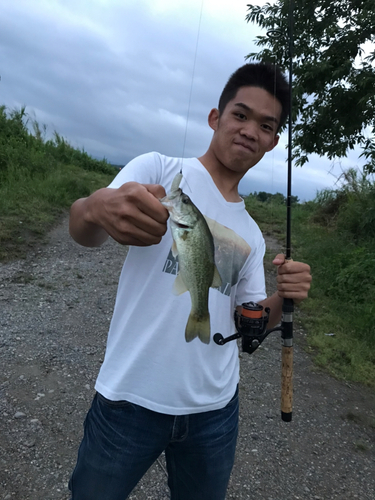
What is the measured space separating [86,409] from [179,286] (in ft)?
8.01

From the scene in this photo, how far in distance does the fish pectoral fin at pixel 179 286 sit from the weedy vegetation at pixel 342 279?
3698mm

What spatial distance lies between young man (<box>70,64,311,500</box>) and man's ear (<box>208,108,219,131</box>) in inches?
6.2

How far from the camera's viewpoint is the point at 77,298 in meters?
5.37

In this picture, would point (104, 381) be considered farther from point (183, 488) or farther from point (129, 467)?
point (183, 488)

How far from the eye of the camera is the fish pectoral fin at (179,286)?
1397 mm

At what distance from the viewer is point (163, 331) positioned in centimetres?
153

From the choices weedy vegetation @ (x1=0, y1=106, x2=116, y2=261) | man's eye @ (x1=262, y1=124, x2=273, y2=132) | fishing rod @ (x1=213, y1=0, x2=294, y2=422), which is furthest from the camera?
weedy vegetation @ (x1=0, y1=106, x2=116, y2=261)

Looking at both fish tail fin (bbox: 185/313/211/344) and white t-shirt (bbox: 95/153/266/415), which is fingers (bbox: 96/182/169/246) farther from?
fish tail fin (bbox: 185/313/211/344)

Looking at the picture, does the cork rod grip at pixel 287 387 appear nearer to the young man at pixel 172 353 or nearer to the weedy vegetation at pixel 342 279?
the young man at pixel 172 353

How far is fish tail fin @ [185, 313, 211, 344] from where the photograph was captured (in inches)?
54.0

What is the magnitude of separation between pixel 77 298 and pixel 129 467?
413 centimetres

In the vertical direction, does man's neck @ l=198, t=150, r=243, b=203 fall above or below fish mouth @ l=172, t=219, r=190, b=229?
above

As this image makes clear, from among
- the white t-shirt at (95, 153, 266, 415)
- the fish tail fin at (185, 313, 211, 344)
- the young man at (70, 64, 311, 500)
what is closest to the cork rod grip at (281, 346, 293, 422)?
the young man at (70, 64, 311, 500)

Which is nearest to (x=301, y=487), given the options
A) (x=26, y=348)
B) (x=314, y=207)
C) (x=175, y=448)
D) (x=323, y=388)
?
(x=323, y=388)
